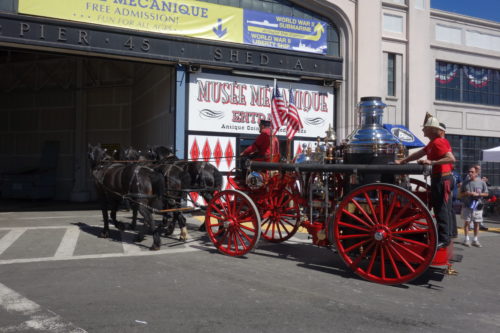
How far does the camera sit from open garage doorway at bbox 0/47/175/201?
703 inches

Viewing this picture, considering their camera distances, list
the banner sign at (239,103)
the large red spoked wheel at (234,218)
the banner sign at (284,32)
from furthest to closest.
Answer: the banner sign at (284,32)
the banner sign at (239,103)
the large red spoked wheel at (234,218)

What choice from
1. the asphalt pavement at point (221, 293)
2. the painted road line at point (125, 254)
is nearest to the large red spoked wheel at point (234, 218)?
the asphalt pavement at point (221, 293)

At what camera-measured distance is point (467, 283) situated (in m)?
5.41

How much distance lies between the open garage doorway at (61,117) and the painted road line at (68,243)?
8.18m

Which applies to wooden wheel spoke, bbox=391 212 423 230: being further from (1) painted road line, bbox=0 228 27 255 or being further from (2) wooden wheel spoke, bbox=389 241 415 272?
(1) painted road line, bbox=0 228 27 255

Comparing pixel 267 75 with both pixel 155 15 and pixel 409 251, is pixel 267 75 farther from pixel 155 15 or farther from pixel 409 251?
pixel 409 251

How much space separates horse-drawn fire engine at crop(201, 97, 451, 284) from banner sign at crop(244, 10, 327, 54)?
24.9ft

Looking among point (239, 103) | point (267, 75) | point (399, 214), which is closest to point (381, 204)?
point (399, 214)

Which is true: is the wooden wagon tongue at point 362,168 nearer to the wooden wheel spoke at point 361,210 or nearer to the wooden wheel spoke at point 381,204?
the wooden wheel spoke at point 381,204

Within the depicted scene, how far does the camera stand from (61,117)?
1886 centimetres

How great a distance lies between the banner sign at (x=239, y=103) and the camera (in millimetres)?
12541

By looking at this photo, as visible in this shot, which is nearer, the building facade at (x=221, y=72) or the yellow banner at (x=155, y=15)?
the yellow banner at (x=155, y=15)

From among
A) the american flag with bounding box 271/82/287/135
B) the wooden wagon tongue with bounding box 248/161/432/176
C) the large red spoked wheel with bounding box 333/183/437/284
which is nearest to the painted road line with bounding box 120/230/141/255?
the wooden wagon tongue with bounding box 248/161/432/176

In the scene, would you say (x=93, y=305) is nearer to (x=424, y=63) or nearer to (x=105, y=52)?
(x=105, y=52)
